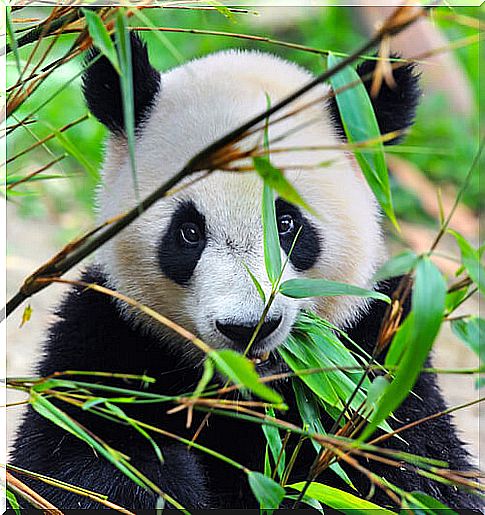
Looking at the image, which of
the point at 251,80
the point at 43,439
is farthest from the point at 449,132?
the point at 43,439

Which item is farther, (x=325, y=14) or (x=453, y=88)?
(x=325, y=14)

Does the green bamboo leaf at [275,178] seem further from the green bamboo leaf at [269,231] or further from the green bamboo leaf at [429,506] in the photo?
the green bamboo leaf at [429,506]

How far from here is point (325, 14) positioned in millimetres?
6234

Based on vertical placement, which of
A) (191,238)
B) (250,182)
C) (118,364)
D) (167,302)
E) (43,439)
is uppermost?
(250,182)

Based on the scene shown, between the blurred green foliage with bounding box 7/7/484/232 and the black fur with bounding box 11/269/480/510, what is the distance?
2236 mm

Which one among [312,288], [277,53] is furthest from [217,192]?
[277,53]

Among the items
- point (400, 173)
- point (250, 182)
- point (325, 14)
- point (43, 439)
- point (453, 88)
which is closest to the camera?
point (250, 182)

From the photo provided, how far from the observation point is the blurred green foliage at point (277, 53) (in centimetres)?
478

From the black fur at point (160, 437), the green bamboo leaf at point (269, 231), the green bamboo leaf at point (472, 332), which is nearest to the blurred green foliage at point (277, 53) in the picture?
the black fur at point (160, 437)

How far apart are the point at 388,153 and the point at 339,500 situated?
279 centimetres

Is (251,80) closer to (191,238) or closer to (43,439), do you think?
(191,238)

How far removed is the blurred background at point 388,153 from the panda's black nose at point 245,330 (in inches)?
74.6

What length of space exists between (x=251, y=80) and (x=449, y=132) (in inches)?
147

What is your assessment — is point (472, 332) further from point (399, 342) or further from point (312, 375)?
point (312, 375)
